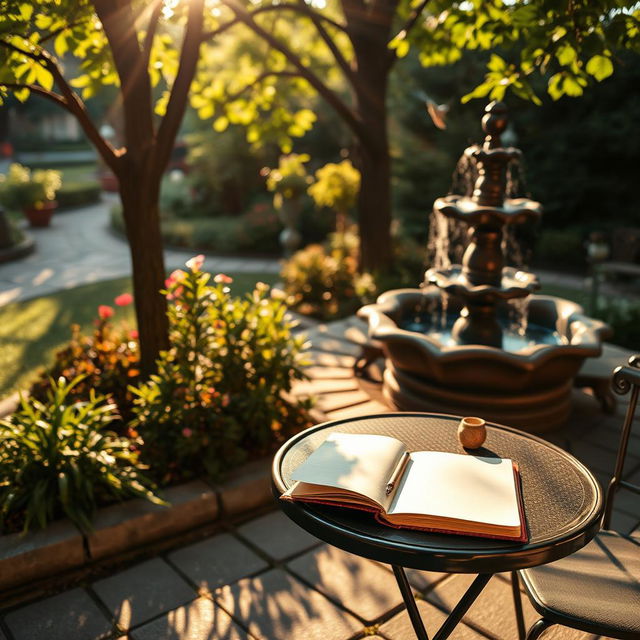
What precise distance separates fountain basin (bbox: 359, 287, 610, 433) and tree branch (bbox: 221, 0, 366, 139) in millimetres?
2353

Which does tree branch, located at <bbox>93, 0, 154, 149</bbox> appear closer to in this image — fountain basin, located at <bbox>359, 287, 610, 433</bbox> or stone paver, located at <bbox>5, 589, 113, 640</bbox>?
fountain basin, located at <bbox>359, 287, 610, 433</bbox>

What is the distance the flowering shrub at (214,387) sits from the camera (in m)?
3.30

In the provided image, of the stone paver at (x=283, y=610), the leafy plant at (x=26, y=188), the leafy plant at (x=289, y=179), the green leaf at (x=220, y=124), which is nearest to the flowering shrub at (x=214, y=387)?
the stone paver at (x=283, y=610)

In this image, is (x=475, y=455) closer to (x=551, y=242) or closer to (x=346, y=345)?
(x=346, y=345)

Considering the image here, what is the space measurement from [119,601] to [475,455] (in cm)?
165

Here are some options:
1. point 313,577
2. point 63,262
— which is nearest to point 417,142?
point 63,262

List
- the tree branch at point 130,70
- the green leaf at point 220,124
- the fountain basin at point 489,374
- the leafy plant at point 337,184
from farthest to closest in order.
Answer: the leafy plant at point 337,184 < the green leaf at point 220,124 < the fountain basin at point 489,374 < the tree branch at point 130,70

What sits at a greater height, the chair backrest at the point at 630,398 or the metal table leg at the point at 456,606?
the chair backrest at the point at 630,398

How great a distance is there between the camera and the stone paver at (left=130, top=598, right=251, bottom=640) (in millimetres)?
2416

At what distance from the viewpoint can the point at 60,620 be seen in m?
2.50

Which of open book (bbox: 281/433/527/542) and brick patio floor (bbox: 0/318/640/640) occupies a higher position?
open book (bbox: 281/433/527/542)

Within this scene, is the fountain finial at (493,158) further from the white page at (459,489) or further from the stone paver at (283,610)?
the stone paver at (283,610)

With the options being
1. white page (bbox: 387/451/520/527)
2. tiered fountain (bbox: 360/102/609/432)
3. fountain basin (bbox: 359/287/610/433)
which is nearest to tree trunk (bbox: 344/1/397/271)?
tiered fountain (bbox: 360/102/609/432)

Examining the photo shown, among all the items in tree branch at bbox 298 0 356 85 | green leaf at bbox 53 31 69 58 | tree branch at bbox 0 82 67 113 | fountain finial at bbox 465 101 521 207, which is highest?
tree branch at bbox 298 0 356 85
